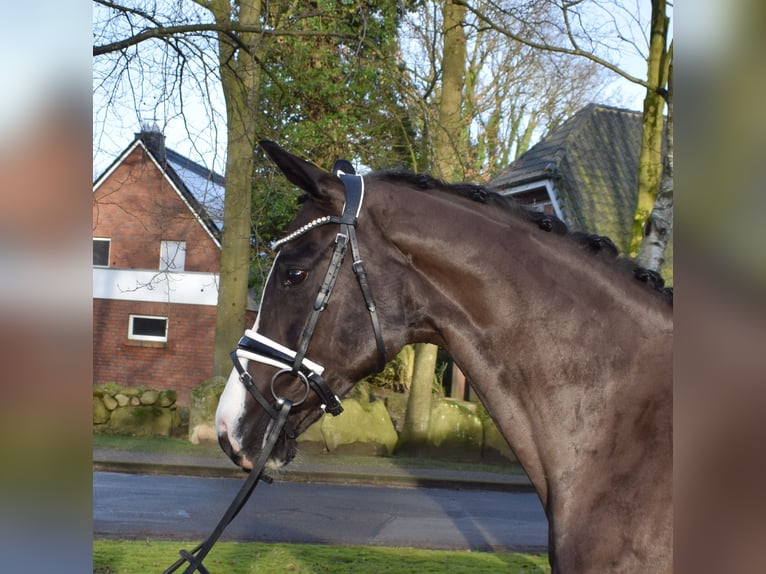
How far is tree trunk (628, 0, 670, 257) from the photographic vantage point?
37.9ft

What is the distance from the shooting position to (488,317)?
2.61 metres

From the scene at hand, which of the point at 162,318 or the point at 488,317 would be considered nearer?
the point at 488,317

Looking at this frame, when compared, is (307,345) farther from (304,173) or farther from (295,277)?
(304,173)

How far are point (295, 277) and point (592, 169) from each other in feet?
70.0

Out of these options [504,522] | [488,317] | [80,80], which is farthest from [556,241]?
[504,522]

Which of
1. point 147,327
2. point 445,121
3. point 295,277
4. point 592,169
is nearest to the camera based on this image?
point 295,277

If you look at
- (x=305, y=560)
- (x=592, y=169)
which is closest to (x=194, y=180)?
(x=592, y=169)

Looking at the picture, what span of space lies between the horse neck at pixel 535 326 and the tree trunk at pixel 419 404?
13.8 meters

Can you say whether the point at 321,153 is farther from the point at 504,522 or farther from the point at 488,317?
→ the point at 488,317

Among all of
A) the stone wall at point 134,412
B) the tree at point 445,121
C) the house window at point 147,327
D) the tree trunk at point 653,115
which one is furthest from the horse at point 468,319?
the house window at point 147,327

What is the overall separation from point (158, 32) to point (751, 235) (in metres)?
7.60

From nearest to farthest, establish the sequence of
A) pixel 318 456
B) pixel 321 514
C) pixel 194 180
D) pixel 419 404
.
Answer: pixel 321 514 < pixel 318 456 < pixel 419 404 < pixel 194 180

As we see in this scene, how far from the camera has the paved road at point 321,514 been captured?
9.06m

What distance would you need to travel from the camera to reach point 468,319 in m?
2.65
